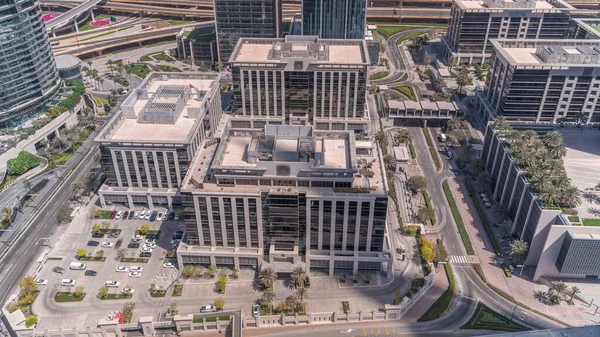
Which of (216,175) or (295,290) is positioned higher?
(216,175)

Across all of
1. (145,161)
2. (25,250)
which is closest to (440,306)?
(145,161)

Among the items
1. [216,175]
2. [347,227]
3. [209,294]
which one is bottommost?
[209,294]

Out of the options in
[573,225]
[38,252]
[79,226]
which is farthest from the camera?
[79,226]

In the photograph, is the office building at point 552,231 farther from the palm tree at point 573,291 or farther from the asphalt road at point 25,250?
the asphalt road at point 25,250

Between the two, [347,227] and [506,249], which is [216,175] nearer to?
[347,227]

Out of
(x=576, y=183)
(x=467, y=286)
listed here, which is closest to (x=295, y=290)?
(x=467, y=286)

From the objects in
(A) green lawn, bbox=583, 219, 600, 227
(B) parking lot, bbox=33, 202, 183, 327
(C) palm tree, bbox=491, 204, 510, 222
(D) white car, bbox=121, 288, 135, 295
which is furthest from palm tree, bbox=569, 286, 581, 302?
(D) white car, bbox=121, 288, 135, 295

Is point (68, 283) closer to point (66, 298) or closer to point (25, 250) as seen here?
point (66, 298)

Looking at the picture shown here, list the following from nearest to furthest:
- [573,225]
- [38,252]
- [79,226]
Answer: [573,225]
[38,252]
[79,226]
